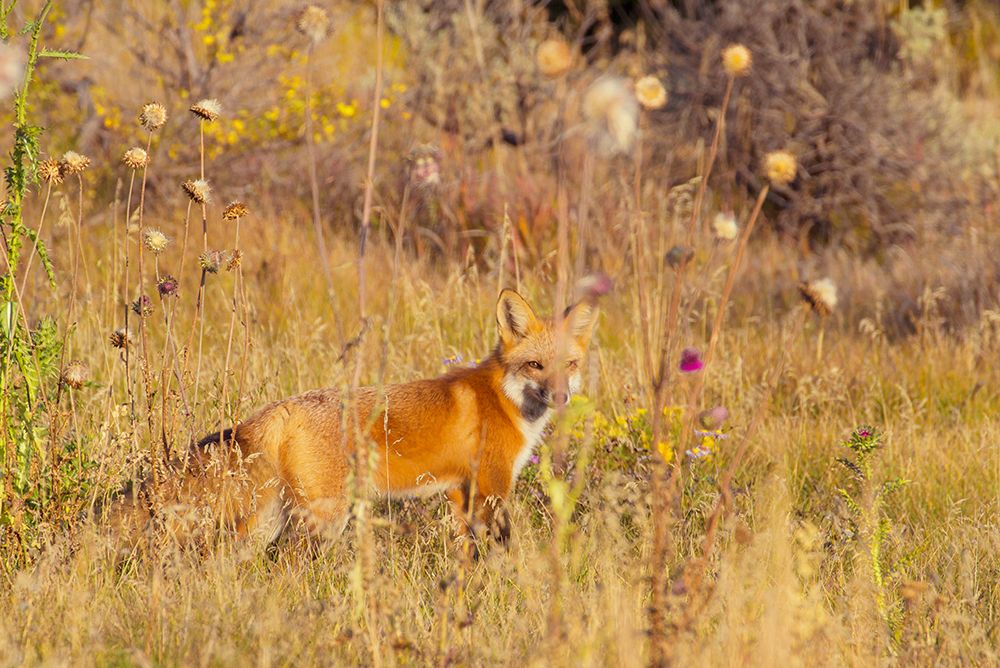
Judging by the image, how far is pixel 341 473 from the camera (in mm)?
4074

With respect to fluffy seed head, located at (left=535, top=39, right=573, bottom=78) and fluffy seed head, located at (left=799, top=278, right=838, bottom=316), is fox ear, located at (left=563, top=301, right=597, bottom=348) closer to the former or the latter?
fluffy seed head, located at (left=799, top=278, right=838, bottom=316)

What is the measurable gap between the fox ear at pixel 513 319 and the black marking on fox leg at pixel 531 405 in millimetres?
248

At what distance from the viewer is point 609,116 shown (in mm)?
2602

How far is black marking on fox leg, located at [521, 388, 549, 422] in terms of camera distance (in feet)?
15.1

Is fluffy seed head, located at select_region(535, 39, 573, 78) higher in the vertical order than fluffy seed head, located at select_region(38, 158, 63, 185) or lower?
higher

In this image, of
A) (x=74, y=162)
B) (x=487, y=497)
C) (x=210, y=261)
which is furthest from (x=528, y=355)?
(x=74, y=162)

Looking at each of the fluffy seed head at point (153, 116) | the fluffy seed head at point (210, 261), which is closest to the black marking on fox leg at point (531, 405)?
the fluffy seed head at point (210, 261)

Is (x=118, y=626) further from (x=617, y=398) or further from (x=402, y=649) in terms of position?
(x=617, y=398)

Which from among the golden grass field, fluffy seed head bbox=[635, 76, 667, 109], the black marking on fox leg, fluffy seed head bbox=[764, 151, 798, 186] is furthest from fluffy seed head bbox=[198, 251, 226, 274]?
fluffy seed head bbox=[764, 151, 798, 186]

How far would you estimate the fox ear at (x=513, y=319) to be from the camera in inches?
182

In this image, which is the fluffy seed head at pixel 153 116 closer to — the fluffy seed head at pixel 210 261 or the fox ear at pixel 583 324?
the fluffy seed head at pixel 210 261

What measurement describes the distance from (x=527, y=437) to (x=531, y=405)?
0.14m

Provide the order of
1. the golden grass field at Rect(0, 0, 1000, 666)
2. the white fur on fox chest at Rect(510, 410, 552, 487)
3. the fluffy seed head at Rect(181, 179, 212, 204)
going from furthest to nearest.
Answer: the white fur on fox chest at Rect(510, 410, 552, 487) < the fluffy seed head at Rect(181, 179, 212, 204) < the golden grass field at Rect(0, 0, 1000, 666)

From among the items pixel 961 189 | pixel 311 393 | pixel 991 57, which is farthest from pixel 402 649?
pixel 991 57
